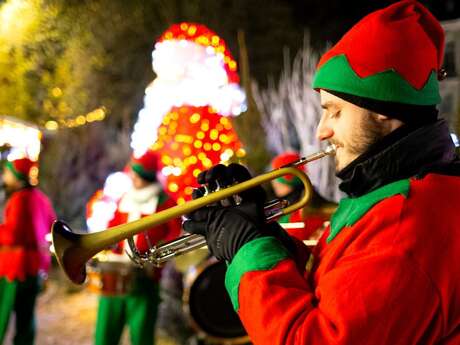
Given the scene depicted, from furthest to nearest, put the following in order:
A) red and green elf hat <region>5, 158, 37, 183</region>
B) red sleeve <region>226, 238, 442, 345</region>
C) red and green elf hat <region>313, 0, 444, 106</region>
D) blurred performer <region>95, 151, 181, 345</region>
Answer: red and green elf hat <region>5, 158, 37, 183</region> → blurred performer <region>95, 151, 181, 345</region> → red and green elf hat <region>313, 0, 444, 106</region> → red sleeve <region>226, 238, 442, 345</region>

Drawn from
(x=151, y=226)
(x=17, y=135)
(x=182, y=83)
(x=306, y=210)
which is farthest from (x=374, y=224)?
(x=17, y=135)

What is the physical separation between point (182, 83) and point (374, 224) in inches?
191

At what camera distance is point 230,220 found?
151cm

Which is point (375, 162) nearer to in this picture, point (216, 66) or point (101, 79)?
point (216, 66)

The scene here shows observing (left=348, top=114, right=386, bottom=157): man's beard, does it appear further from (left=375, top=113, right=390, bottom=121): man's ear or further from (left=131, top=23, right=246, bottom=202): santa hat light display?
(left=131, top=23, right=246, bottom=202): santa hat light display

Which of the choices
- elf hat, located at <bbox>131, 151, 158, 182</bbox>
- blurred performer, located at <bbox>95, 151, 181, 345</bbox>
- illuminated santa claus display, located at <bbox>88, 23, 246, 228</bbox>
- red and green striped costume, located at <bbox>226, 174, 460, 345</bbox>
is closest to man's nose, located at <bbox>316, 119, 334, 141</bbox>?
red and green striped costume, located at <bbox>226, 174, 460, 345</bbox>

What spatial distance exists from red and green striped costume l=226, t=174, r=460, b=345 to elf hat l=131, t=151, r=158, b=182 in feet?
9.37

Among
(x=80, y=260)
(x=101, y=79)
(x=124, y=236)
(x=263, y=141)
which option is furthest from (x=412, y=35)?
(x=101, y=79)

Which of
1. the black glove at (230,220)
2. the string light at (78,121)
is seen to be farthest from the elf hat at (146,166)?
the string light at (78,121)

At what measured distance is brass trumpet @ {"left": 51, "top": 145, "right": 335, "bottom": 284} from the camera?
1.63m

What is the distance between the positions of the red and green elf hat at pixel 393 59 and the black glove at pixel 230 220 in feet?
1.44

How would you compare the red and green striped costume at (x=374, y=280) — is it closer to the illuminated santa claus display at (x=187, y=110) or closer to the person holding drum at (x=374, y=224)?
the person holding drum at (x=374, y=224)

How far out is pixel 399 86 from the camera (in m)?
1.41

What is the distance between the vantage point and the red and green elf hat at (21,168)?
4.46 m
